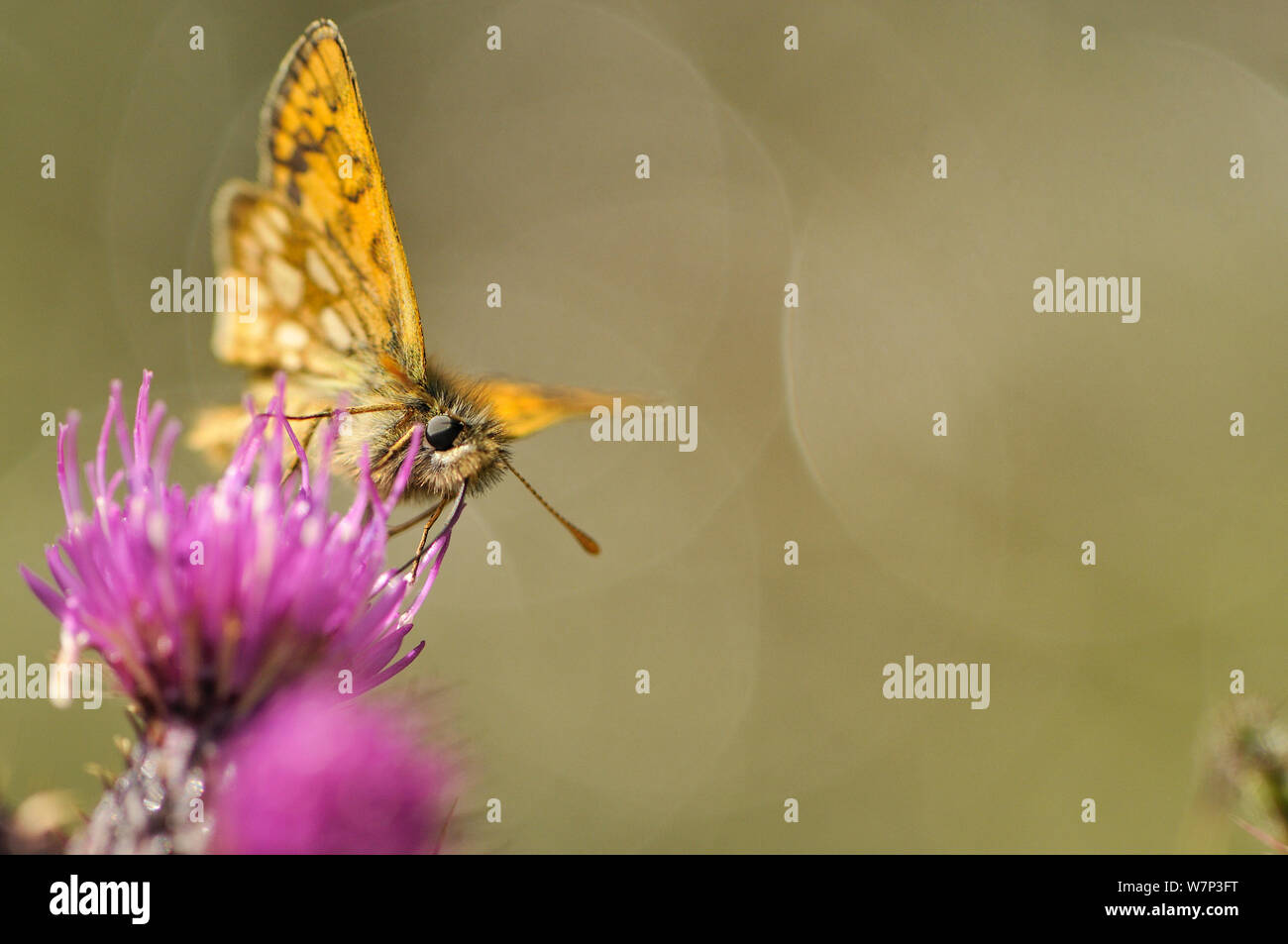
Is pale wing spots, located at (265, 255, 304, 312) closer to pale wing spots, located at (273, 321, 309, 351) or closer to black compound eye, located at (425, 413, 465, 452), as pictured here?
pale wing spots, located at (273, 321, 309, 351)

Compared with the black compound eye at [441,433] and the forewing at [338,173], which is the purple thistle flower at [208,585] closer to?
the black compound eye at [441,433]

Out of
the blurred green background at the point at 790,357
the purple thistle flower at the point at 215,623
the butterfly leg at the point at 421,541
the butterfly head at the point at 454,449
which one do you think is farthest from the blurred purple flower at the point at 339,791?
the blurred green background at the point at 790,357

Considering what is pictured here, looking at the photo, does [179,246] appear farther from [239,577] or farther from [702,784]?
[239,577]

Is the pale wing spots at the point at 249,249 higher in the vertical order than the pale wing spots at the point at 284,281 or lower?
higher

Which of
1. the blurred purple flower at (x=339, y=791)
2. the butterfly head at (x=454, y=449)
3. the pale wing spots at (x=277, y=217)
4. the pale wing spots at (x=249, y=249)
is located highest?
the pale wing spots at (x=277, y=217)

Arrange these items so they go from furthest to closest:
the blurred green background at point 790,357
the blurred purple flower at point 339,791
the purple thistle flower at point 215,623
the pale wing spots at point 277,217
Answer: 1. the blurred green background at point 790,357
2. the pale wing spots at point 277,217
3. the purple thistle flower at point 215,623
4. the blurred purple flower at point 339,791

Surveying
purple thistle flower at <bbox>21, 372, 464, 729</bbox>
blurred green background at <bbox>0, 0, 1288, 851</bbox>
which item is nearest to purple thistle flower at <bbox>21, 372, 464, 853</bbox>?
purple thistle flower at <bbox>21, 372, 464, 729</bbox>
